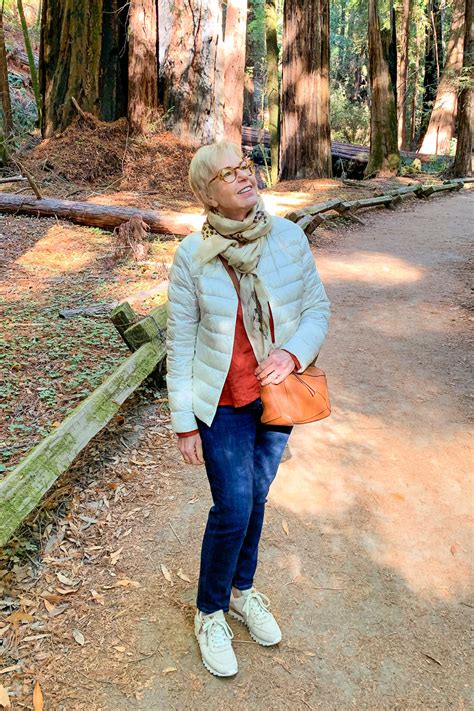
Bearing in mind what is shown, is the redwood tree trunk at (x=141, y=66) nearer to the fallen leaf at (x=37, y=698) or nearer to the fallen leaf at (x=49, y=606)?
the fallen leaf at (x=49, y=606)

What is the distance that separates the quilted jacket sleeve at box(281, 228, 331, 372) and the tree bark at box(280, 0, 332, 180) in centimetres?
1314

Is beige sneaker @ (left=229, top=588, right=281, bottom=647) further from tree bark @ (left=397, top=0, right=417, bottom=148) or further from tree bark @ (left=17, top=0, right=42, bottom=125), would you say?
tree bark @ (left=397, top=0, right=417, bottom=148)

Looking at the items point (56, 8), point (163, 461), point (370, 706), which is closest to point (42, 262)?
point (163, 461)

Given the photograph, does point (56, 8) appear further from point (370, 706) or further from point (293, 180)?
point (370, 706)

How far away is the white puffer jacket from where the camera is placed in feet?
7.27

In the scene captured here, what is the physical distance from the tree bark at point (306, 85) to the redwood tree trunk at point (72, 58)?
13.2 feet

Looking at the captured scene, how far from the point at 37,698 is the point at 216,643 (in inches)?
28.7

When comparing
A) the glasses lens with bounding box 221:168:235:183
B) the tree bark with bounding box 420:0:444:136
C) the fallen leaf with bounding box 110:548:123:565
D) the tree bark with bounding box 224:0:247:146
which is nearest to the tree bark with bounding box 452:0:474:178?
the tree bark with bounding box 224:0:247:146

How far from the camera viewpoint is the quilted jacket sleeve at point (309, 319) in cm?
229

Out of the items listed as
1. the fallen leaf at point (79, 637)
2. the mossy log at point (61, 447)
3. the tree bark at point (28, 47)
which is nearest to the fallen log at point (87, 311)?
the mossy log at point (61, 447)

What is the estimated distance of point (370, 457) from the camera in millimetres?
4129

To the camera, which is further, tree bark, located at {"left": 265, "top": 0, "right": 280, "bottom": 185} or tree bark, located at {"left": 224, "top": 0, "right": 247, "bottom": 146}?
tree bark, located at {"left": 265, "top": 0, "right": 280, "bottom": 185}

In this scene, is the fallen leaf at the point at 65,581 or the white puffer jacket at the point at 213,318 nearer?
the white puffer jacket at the point at 213,318

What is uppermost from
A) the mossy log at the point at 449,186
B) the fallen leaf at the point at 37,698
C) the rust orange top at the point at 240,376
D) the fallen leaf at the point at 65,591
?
the mossy log at the point at 449,186
